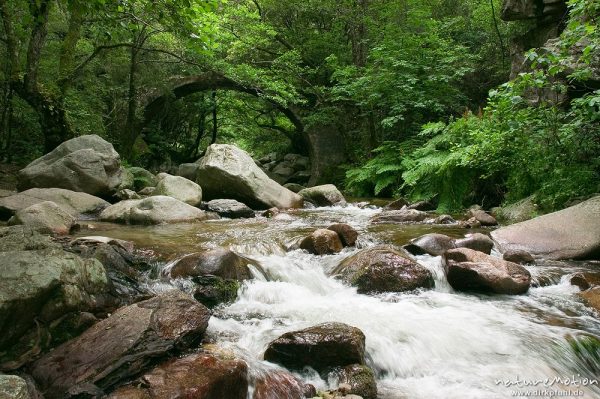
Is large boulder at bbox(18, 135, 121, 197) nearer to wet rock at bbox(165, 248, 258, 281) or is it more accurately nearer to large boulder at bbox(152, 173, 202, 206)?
large boulder at bbox(152, 173, 202, 206)

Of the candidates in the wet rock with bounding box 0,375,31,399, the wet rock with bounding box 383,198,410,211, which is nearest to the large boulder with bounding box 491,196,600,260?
the wet rock with bounding box 383,198,410,211

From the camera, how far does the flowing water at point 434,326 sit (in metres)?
3.28

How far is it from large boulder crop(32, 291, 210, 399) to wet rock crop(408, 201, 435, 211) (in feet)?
25.2

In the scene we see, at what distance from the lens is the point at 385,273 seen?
196 inches

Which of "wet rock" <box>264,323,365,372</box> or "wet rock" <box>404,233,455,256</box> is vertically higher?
"wet rock" <box>404,233,455,256</box>

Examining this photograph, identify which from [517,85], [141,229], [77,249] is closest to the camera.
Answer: [77,249]

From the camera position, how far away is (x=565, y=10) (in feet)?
33.5

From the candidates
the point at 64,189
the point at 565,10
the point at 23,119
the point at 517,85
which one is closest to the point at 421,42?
the point at 565,10

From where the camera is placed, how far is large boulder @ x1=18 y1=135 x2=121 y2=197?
33.1 feet

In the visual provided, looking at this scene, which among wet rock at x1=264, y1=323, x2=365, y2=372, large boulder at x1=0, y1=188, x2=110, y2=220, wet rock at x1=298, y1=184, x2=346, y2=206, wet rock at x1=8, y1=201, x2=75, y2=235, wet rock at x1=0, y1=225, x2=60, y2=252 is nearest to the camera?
wet rock at x1=264, y1=323, x2=365, y2=372

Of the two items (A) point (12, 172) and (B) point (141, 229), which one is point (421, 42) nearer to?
(B) point (141, 229)

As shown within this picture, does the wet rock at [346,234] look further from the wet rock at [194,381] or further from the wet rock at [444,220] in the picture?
the wet rock at [194,381]

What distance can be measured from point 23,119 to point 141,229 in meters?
9.01

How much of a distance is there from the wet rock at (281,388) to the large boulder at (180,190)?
7.85m
